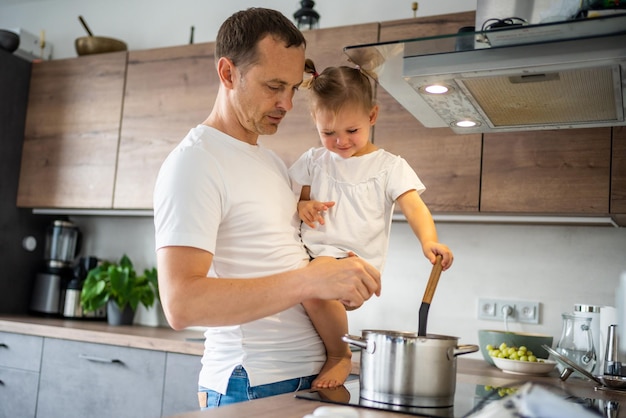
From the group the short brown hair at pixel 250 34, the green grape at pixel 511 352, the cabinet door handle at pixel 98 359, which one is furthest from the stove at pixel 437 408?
the cabinet door handle at pixel 98 359

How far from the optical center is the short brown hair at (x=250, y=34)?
1.40m

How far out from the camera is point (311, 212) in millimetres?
1576

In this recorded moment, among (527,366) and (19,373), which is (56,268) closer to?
(19,373)

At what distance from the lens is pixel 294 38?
56.8 inches

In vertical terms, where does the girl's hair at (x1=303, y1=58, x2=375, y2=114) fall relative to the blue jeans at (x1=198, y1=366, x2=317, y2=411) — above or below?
above

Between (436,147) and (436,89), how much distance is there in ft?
3.62

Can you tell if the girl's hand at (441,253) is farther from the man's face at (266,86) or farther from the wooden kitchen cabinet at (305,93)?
the wooden kitchen cabinet at (305,93)

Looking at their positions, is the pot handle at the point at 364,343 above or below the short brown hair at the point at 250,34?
below

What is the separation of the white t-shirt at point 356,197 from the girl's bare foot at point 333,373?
0.27m

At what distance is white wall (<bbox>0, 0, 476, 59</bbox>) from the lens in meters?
3.14

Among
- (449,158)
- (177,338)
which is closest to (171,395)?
(177,338)

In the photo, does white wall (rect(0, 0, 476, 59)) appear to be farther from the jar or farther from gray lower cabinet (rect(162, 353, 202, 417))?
gray lower cabinet (rect(162, 353, 202, 417))

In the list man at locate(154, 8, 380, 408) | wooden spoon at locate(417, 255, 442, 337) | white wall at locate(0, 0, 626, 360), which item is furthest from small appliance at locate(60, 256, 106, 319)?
wooden spoon at locate(417, 255, 442, 337)

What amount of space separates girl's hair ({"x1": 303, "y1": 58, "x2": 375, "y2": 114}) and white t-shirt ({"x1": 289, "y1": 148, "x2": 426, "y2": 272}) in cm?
14
